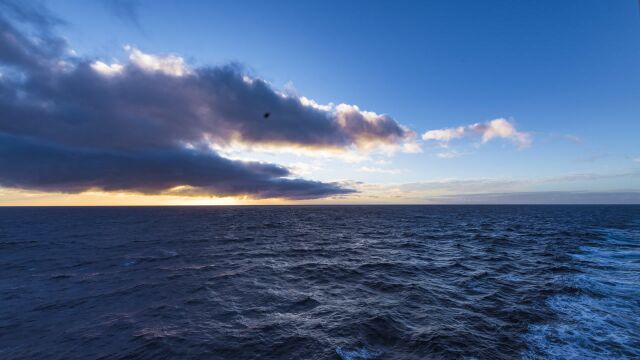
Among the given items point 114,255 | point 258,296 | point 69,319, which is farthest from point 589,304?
point 114,255

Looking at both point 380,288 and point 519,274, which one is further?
point 519,274

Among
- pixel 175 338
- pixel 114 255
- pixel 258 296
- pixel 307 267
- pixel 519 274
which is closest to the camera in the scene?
pixel 175 338

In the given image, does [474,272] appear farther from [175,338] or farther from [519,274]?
[175,338]

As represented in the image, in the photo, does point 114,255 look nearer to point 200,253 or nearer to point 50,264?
point 50,264

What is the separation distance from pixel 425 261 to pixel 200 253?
26030 millimetres

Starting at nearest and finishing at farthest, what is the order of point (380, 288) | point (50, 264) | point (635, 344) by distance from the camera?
point (635, 344) < point (380, 288) < point (50, 264)

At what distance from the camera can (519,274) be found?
2336 cm

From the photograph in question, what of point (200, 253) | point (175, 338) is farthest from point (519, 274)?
point (200, 253)

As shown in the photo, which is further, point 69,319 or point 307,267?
point 307,267

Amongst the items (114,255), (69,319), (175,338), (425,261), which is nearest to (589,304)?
(425,261)

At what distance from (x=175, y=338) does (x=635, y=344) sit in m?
19.7

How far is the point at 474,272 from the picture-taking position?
2416cm

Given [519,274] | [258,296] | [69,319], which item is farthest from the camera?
[519,274]

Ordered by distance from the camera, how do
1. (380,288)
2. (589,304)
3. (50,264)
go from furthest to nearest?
(50,264)
(380,288)
(589,304)
